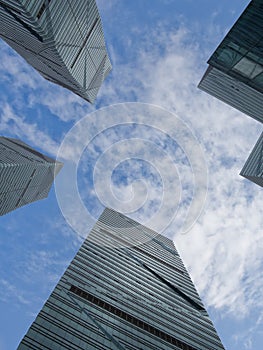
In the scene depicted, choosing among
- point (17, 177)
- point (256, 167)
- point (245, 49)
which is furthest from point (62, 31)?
point (17, 177)

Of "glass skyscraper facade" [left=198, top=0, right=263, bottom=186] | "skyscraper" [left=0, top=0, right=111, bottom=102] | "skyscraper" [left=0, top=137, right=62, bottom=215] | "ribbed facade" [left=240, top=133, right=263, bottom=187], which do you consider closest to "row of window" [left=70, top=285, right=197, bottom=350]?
"ribbed facade" [left=240, top=133, right=263, bottom=187]

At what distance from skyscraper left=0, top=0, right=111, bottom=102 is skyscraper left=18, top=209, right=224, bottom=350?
3873cm

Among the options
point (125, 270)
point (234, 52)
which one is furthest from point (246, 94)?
point (125, 270)

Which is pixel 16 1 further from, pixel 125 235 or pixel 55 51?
pixel 125 235

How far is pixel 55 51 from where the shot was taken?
2458 inches

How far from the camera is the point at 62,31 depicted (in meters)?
58.4

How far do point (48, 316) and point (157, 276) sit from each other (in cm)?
3603

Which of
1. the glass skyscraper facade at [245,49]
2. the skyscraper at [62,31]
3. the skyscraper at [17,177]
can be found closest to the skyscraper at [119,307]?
the skyscraper at [17,177]

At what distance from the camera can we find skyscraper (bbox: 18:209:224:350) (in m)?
30.8

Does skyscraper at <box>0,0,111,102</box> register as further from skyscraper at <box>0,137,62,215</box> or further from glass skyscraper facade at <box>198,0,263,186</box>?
glass skyscraper facade at <box>198,0,263,186</box>

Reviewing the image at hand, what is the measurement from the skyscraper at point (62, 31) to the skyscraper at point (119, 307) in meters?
38.7

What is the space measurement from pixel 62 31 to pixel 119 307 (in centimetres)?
4953

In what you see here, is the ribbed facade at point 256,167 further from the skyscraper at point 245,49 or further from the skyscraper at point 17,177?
the skyscraper at point 17,177

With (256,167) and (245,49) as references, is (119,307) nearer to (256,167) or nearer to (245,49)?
(256,167)
